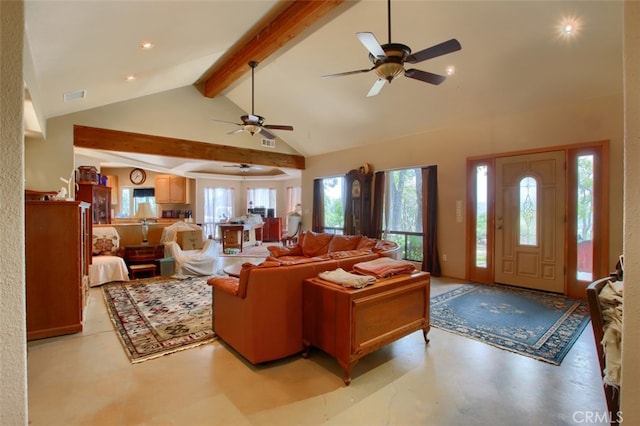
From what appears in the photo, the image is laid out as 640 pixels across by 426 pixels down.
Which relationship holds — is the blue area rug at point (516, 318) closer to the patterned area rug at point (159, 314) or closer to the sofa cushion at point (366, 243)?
the sofa cushion at point (366, 243)

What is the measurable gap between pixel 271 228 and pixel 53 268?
830cm

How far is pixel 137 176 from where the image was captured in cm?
972

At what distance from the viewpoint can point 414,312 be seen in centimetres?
273

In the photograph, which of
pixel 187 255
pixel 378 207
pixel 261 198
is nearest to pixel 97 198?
pixel 187 255

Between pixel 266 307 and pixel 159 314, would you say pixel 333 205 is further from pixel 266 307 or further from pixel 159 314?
pixel 266 307

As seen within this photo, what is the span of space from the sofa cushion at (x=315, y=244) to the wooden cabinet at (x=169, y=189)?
665 cm

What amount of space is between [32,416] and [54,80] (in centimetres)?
315

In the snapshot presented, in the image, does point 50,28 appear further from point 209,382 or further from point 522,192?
point 522,192

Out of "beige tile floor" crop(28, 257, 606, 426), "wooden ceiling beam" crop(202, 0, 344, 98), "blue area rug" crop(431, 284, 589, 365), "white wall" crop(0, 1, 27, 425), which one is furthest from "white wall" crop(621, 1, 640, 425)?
"wooden ceiling beam" crop(202, 0, 344, 98)

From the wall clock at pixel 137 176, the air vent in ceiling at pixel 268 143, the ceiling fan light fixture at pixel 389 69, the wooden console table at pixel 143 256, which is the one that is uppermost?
the air vent in ceiling at pixel 268 143

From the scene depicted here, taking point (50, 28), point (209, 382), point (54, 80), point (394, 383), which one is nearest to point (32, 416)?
point (209, 382)

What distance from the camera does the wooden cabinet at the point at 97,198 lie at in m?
5.56

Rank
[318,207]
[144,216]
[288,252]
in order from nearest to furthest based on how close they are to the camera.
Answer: [288,252] < [144,216] < [318,207]

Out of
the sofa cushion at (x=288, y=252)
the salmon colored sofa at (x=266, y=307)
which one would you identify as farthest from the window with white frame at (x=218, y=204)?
the salmon colored sofa at (x=266, y=307)
